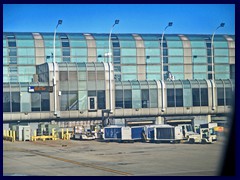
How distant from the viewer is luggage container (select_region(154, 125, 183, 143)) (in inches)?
1502

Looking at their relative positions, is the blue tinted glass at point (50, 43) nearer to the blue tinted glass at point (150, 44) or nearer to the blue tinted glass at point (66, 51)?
the blue tinted glass at point (66, 51)

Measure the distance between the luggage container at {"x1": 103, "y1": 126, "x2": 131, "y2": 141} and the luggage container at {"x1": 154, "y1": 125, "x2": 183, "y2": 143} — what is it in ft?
7.60

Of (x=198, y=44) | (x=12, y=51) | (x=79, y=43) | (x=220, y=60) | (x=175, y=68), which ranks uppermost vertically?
(x=79, y=43)

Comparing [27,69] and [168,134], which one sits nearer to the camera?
[168,134]

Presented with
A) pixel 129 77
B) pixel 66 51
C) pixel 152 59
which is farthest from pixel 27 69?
pixel 152 59

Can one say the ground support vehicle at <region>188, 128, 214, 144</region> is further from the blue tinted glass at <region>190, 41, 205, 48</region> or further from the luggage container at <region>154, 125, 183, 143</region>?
the blue tinted glass at <region>190, 41, 205, 48</region>

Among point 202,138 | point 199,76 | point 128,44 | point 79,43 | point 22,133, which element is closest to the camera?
point 202,138

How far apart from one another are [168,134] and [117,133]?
4.36 meters

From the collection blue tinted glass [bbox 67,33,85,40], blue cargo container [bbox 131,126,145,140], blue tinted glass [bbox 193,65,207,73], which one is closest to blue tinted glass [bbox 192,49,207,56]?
blue tinted glass [bbox 193,65,207,73]

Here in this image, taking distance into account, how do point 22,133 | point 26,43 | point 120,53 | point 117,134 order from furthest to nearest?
point 120,53, point 26,43, point 22,133, point 117,134

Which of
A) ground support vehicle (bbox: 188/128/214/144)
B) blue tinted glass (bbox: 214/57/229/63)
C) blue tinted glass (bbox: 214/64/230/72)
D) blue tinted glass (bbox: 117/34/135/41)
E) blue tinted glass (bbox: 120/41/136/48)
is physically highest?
blue tinted glass (bbox: 117/34/135/41)

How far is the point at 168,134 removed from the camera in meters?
38.6

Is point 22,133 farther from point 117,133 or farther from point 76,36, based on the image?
point 76,36
